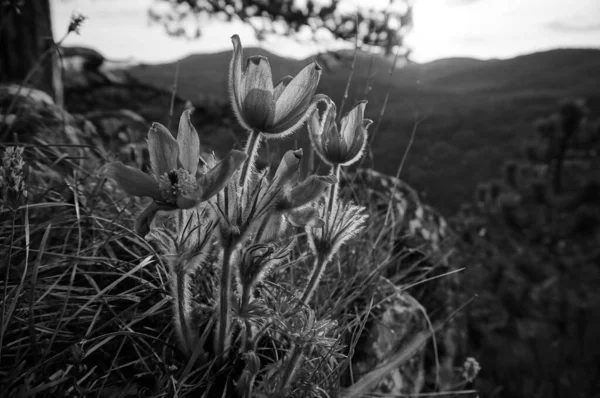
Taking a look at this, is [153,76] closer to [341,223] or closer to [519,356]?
[519,356]

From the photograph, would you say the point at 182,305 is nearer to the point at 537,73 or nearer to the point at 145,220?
the point at 145,220

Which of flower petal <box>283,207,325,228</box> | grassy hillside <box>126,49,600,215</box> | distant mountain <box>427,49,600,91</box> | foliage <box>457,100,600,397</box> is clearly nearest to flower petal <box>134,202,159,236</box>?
flower petal <box>283,207,325,228</box>

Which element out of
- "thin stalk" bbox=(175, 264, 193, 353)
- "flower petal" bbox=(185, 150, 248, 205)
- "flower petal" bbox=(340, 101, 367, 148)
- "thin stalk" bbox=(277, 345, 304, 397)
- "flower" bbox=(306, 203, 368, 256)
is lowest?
"thin stalk" bbox=(277, 345, 304, 397)

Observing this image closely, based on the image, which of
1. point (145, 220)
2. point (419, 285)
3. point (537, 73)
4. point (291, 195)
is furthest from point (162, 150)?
point (537, 73)

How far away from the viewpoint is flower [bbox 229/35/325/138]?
98 centimetres

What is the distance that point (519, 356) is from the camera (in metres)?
4.62

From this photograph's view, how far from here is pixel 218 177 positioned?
841 mm

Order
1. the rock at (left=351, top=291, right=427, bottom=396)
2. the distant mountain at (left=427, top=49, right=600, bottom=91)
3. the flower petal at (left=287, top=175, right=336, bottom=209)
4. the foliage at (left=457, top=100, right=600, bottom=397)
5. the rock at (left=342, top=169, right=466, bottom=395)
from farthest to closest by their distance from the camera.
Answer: the distant mountain at (left=427, top=49, right=600, bottom=91)
the foliage at (left=457, top=100, right=600, bottom=397)
the rock at (left=342, top=169, right=466, bottom=395)
the rock at (left=351, top=291, right=427, bottom=396)
the flower petal at (left=287, top=175, right=336, bottom=209)

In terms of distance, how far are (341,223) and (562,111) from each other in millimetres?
6062

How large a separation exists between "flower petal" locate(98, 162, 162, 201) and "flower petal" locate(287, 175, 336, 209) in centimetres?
28

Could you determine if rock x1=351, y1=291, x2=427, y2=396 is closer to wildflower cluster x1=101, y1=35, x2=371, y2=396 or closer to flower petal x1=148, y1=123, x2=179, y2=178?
wildflower cluster x1=101, y1=35, x2=371, y2=396

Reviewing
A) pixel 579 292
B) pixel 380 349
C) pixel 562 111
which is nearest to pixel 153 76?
pixel 562 111

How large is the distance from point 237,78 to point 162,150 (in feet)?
0.74

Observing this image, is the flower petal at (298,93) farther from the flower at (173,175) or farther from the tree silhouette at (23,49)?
the tree silhouette at (23,49)
